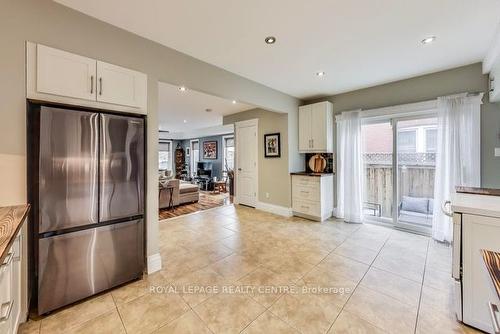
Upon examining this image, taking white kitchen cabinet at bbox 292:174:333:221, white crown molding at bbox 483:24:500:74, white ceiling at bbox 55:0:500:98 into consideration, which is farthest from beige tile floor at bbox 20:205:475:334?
white ceiling at bbox 55:0:500:98

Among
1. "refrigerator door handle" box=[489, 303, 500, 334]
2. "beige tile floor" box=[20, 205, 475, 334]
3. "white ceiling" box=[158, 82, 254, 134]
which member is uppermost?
"white ceiling" box=[158, 82, 254, 134]

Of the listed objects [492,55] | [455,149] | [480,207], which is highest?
[492,55]

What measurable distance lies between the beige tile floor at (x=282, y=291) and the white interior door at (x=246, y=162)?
212 cm

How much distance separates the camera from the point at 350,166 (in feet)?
13.1

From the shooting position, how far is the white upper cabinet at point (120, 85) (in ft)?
6.37

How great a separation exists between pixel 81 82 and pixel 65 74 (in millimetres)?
112

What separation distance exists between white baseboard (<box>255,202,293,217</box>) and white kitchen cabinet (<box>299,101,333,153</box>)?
135 cm

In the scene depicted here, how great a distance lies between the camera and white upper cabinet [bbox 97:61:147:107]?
1941 millimetres

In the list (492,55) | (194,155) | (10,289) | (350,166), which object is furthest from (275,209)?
(194,155)

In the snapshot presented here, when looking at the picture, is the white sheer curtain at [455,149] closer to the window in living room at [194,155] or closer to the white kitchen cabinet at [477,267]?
the white kitchen cabinet at [477,267]

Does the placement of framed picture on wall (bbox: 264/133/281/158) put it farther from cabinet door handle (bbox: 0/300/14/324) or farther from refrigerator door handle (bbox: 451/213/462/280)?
cabinet door handle (bbox: 0/300/14/324)

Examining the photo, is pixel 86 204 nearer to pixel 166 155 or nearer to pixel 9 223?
pixel 9 223

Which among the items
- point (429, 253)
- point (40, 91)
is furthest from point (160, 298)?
point (429, 253)

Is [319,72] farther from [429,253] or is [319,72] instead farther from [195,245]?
[195,245]
